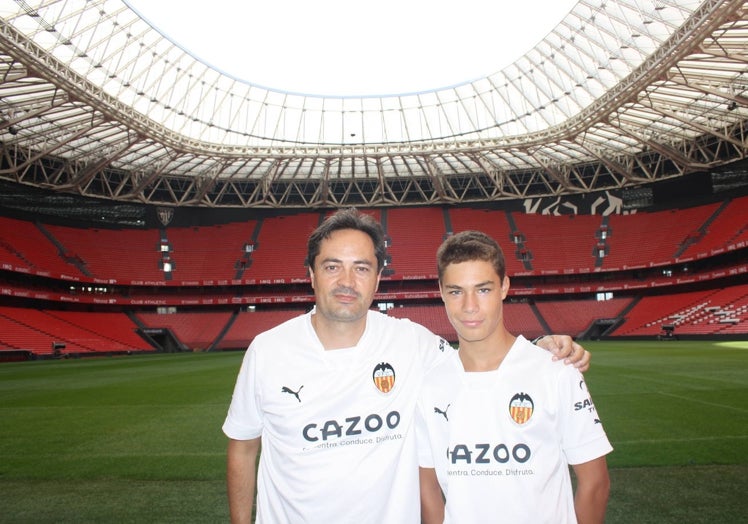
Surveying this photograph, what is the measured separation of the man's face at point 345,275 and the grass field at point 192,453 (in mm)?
3393

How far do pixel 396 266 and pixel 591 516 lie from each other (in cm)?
5389

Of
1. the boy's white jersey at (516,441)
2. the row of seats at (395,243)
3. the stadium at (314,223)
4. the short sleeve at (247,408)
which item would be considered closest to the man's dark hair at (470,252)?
the boy's white jersey at (516,441)

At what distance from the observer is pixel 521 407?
10.2ft

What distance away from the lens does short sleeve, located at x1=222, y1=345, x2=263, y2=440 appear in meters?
3.42

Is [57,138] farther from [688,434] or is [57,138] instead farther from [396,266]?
[688,434]

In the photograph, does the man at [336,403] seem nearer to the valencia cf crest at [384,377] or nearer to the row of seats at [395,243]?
the valencia cf crest at [384,377]

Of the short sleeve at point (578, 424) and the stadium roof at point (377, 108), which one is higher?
the stadium roof at point (377, 108)

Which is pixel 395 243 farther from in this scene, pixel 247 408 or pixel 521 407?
pixel 521 407

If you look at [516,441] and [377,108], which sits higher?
[377,108]

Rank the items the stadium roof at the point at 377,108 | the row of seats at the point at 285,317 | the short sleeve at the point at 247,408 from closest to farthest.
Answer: the short sleeve at the point at 247,408 → the stadium roof at the point at 377,108 → the row of seats at the point at 285,317

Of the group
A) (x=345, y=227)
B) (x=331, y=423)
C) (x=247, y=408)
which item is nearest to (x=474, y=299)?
(x=345, y=227)

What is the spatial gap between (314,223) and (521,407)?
57318 mm

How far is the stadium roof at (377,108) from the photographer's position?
2709 cm

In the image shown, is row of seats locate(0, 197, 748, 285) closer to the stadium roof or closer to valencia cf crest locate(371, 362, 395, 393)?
the stadium roof
